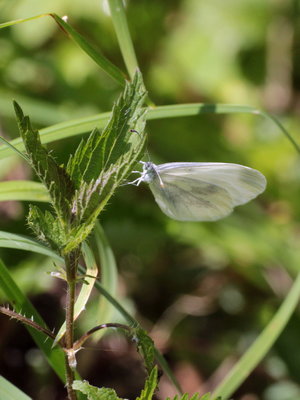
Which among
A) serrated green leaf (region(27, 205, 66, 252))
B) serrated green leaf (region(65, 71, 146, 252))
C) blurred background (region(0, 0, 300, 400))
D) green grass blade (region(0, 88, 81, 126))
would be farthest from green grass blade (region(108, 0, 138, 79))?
Answer: green grass blade (region(0, 88, 81, 126))

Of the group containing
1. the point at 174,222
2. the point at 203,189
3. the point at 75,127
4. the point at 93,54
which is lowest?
the point at 174,222

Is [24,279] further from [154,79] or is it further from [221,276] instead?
[154,79]

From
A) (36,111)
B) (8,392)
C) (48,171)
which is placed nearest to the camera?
(48,171)

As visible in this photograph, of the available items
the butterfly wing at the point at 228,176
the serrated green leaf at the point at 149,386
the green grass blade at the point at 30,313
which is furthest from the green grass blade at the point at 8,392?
the butterfly wing at the point at 228,176

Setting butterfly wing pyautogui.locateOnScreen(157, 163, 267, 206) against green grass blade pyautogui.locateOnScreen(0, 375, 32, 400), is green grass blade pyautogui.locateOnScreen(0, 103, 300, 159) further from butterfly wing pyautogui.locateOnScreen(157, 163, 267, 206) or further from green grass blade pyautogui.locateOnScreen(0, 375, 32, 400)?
green grass blade pyautogui.locateOnScreen(0, 375, 32, 400)

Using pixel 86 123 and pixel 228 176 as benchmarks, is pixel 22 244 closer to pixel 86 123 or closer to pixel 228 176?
pixel 86 123

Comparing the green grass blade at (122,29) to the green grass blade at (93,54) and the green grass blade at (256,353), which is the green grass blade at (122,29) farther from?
the green grass blade at (256,353)

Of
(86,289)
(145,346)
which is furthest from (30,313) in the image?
(145,346)
